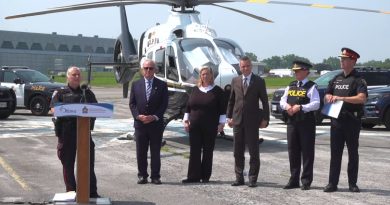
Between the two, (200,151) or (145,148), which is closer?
(145,148)

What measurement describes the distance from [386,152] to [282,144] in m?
2.25

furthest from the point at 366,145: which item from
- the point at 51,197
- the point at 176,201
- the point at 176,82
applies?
the point at 51,197

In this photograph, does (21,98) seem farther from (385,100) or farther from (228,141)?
(385,100)

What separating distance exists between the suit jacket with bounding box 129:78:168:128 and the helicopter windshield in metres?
3.66

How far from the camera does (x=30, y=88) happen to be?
22375 millimetres

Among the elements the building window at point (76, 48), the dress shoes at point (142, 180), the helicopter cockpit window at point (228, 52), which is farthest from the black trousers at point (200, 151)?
the building window at point (76, 48)

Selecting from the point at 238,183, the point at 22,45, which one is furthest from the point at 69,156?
the point at 22,45

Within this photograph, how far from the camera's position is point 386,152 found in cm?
Result: 1245

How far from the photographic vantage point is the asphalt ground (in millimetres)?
7859

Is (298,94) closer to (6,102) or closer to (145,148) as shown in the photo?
(145,148)

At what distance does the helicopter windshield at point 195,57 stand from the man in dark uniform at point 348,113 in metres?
4.74

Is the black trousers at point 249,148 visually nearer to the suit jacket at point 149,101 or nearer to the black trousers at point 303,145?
the black trousers at point 303,145

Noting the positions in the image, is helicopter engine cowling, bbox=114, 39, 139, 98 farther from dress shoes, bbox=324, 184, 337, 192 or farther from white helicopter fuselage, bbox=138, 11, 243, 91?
dress shoes, bbox=324, 184, 337, 192

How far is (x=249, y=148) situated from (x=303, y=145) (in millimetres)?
796
